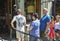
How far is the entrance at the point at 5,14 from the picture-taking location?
15000 millimetres

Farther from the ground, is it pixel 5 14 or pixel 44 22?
pixel 44 22

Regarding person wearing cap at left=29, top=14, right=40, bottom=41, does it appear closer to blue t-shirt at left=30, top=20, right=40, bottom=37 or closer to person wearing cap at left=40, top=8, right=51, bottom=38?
blue t-shirt at left=30, top=20, right=40, bottom=37

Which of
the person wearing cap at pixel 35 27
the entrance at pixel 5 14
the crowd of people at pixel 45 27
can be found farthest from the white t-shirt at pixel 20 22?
the entrance at pixel 5 14

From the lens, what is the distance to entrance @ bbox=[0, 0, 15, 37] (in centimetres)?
1500

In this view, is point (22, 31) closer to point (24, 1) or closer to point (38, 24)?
point (38, 24)

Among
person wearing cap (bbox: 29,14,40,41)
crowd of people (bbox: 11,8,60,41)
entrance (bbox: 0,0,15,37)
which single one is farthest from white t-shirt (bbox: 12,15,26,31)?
entrance (bbox: 0,0,15,37)

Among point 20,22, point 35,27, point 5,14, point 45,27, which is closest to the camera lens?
point 35,27

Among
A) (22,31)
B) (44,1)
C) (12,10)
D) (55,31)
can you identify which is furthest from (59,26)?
(12,10)

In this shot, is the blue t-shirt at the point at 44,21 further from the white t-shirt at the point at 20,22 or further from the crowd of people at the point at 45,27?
the white t-shirt at the point at 20,22

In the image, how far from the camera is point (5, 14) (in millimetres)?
15406

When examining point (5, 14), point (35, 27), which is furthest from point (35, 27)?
point (5, 14)

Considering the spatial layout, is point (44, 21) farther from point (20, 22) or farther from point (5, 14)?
point (5, 14)

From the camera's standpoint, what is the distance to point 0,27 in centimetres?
1530

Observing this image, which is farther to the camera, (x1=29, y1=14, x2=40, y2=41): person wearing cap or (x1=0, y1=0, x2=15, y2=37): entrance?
(x1=0, y1=0, x2=15, y2=37): entrance
